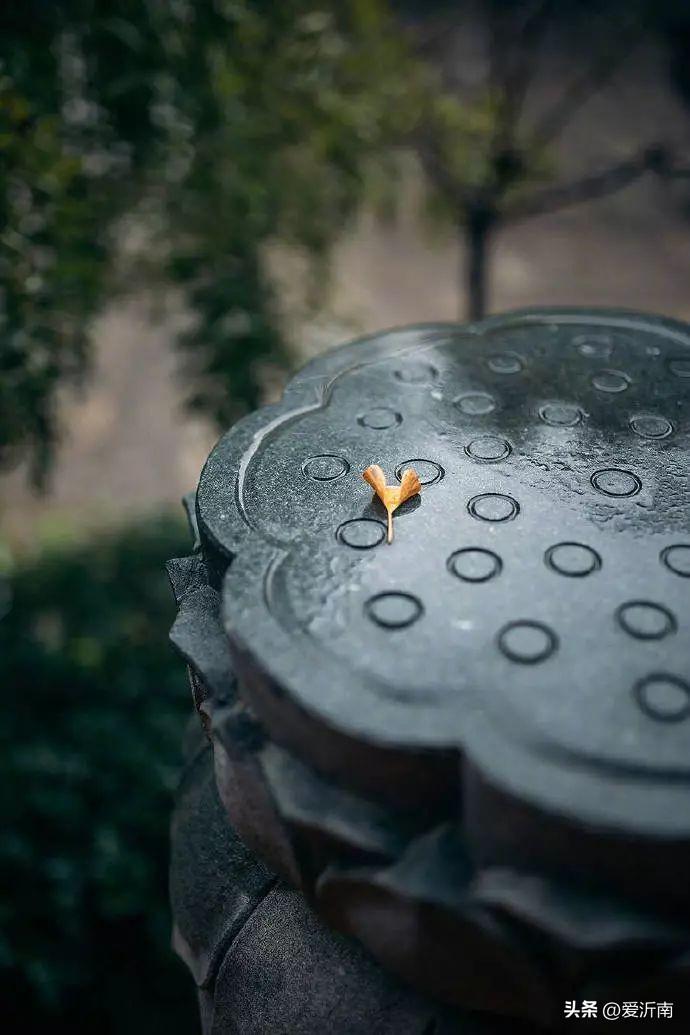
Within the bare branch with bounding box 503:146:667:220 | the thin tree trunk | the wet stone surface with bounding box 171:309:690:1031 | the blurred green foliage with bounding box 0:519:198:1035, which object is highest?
the wet stone surface with bounding box 171:309:690:1031

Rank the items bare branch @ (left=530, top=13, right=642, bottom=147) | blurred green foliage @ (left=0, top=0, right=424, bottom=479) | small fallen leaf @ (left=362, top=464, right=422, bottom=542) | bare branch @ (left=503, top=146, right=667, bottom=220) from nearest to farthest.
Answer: small fallen leaf @ (left=362, top=464, right=422, bottom=542)
blurred green foliage @ (left=0, top=0, right=424, bottom=479)
bare branch @ (left=503, top=146, right=667, bottom=220)
bare branch @ (left=530, top=13, right=642, bottom=147)

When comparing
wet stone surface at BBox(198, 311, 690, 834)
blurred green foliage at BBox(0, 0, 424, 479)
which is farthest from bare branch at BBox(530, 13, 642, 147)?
wet stone surface at BBox(198, 311, 690, 834)

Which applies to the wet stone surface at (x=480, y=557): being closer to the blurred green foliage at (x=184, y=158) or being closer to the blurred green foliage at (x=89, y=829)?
the blurred green foliage at (x=184, y=158)

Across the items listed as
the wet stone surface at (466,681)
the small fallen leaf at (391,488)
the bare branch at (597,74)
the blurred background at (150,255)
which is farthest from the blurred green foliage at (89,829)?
the bare branch at (597,74)

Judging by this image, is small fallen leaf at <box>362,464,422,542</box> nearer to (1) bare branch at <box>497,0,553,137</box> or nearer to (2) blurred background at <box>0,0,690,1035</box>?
(2) blurred background at <box>0,0,690,1035</box>

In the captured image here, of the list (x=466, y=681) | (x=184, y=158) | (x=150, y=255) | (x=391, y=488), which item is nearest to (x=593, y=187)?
(x=184, y=158)

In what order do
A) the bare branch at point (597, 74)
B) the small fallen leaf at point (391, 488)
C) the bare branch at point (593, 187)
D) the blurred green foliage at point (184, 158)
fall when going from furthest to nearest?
Result: the bare branch at point (597, 74) < the bare branch at point (593, 187) < the blurred green foliage at point (184, 158) < the small fallen leaf at point (391, 488)

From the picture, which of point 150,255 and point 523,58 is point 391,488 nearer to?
point 150,255
